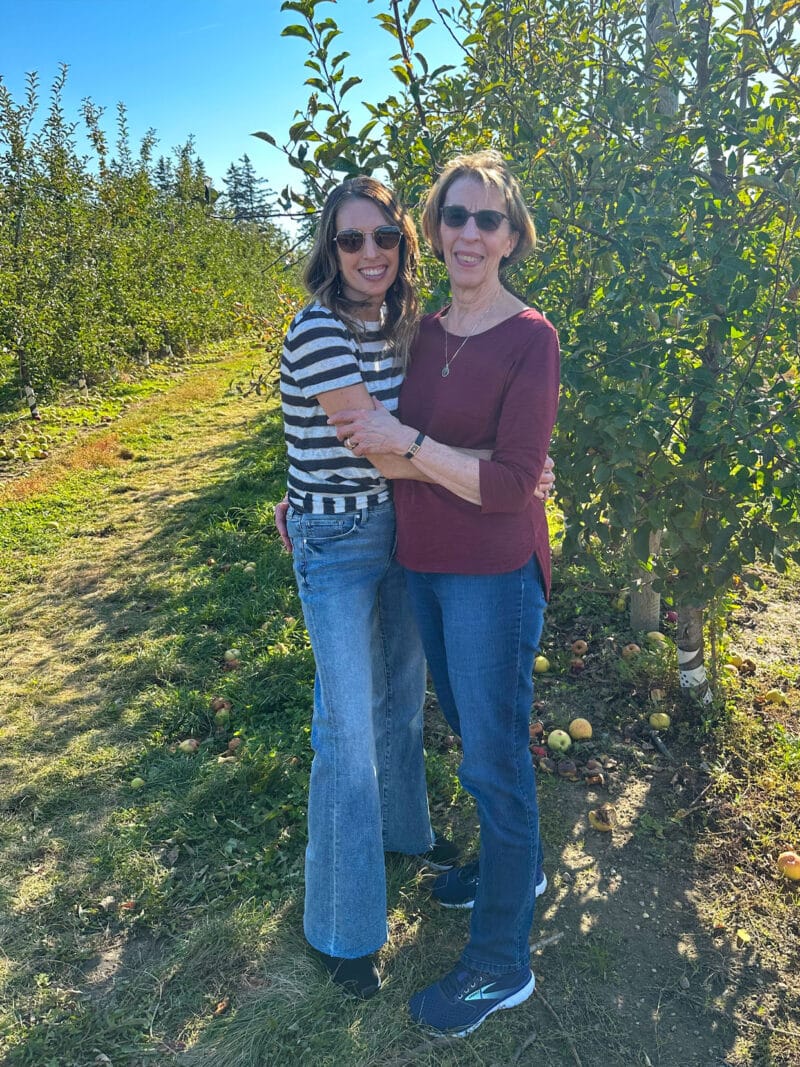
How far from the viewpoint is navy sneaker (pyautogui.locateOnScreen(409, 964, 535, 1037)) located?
1.95 metres

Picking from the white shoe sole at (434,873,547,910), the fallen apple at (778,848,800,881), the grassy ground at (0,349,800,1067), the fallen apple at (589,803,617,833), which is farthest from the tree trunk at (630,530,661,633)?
the white shoe sole at (434,873,547,910)

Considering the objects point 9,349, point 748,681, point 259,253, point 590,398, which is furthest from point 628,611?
point 259,253

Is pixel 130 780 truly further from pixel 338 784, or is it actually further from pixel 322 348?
pixel 322 348

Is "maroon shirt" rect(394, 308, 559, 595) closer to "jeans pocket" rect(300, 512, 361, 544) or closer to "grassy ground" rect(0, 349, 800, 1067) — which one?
"jeans pocket" rect(300, 512, 361, 544)

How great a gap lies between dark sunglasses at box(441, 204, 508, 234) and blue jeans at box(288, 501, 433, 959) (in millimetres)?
701

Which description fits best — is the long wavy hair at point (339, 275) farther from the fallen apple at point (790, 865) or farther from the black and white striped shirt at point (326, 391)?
the fallen apple at point (790, 865)

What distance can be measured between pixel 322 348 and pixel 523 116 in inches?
53.6

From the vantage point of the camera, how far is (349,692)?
190cm

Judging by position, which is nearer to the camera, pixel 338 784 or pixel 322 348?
pixel 322 348

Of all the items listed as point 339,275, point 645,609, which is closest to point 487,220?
point 339,275

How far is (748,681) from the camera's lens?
11.0ft

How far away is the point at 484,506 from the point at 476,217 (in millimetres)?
688

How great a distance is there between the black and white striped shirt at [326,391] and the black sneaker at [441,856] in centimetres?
130

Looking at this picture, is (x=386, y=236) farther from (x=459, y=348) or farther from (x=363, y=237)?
(x=459, y=348)
